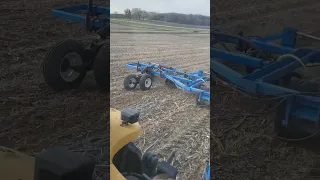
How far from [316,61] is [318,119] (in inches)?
9.5

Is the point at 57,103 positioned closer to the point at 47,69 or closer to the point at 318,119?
the point at 47,69

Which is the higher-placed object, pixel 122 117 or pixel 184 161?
pixel 122 117

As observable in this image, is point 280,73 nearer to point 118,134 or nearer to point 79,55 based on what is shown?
point 118,134

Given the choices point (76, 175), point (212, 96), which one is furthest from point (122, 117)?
point (76, 175)

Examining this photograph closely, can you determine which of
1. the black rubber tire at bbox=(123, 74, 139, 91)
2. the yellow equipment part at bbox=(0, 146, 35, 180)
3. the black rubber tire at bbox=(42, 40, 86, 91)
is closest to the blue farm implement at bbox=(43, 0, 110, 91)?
the black rubber tire at bbox=(42, 40, 86, 91)

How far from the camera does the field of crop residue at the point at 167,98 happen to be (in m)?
1.08

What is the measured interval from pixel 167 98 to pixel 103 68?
0.31 m

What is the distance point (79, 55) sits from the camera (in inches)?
55.6

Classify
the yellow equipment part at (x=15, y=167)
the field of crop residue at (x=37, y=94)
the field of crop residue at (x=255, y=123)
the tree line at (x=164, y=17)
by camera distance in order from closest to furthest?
the tree line at (x=164, y=17) → the yellow equipment part at (x=15, y=167) → the field of crop residue at (x=255, y=123) → the field of crop residue at (x=37, y=94)

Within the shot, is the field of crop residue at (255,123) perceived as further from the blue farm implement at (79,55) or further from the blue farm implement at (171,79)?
the blue farm implement at (79,55)

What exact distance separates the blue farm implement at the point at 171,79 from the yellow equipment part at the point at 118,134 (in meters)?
0.10

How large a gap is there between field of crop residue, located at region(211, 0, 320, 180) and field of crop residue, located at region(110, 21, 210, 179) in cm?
16

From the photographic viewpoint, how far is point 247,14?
1.27 m

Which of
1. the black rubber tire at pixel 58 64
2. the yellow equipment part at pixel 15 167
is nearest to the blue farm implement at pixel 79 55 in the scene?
the black rubber tire at pixel 58 64
